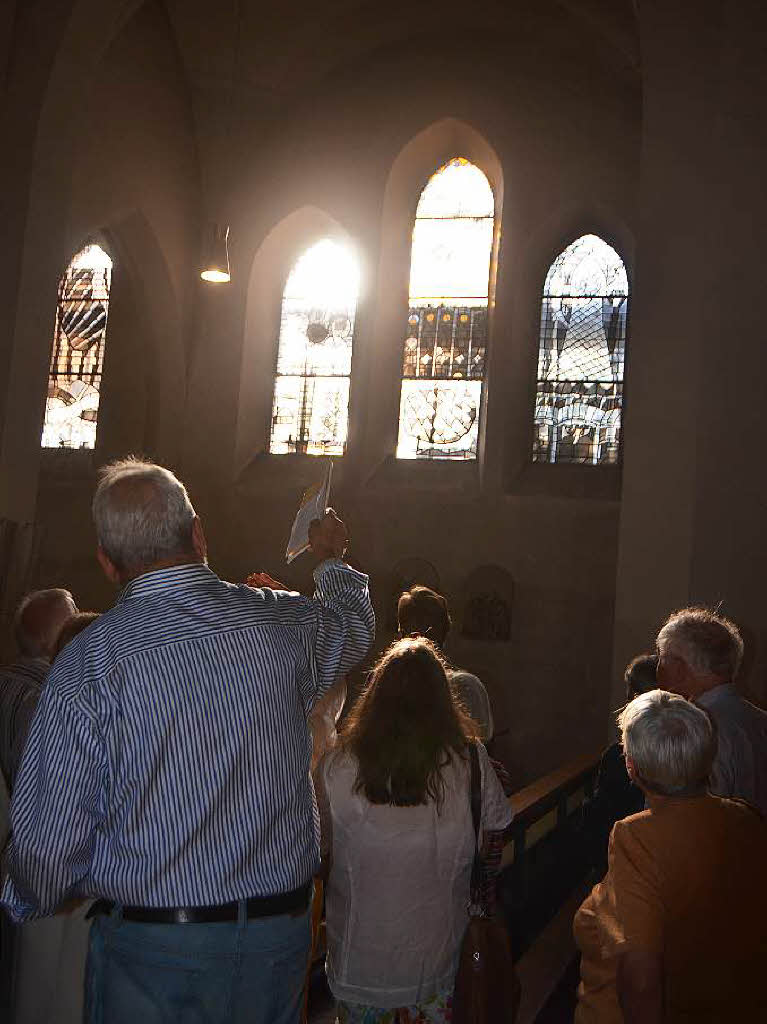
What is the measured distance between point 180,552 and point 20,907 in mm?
679

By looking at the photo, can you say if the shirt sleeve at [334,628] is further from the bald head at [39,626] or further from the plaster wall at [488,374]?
the plaster wall at [488,374]

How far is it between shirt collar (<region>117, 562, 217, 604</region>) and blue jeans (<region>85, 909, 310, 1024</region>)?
0.57m

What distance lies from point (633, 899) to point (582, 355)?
8.59 metres

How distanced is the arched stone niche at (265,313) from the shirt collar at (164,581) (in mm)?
8738

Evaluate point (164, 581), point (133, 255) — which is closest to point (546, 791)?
point (164, 581)

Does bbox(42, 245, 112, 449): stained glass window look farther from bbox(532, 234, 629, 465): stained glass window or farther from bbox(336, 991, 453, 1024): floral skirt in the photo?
bbox(336, 991, 453, 1024): floral skirt

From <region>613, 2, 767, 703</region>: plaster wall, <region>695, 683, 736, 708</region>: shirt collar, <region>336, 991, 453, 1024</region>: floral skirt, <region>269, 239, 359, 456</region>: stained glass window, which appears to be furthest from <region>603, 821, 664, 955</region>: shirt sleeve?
<region>269, 239, 359, 456</region>: stained glass window

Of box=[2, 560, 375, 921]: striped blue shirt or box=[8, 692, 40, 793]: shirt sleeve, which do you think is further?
box=[8, 692, 40, 793]: shirt sleeve

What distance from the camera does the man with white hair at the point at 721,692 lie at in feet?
10.1

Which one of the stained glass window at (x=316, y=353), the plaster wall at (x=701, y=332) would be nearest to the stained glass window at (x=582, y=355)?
the stained glass window at (x=316, y=353)

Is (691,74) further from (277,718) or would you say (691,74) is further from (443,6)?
(277,718)

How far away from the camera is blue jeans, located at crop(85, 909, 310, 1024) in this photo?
1.85 m

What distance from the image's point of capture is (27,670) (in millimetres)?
3271

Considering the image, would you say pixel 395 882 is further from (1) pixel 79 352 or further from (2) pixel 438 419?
(1) pixel 79 352
